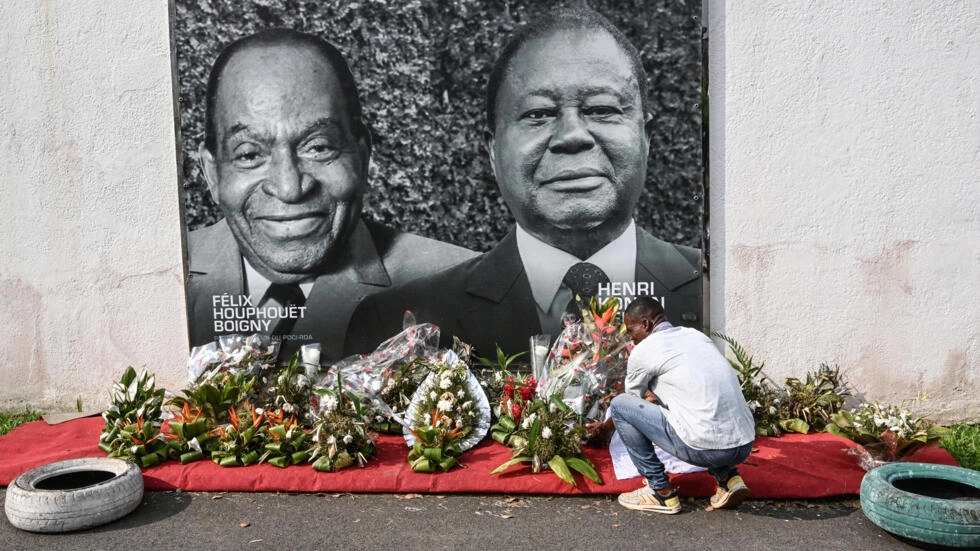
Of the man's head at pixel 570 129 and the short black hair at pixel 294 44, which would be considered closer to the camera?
the man's head at pixel 570 129

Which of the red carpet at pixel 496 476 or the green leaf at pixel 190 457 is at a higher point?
the green leaf at pixel 190 457

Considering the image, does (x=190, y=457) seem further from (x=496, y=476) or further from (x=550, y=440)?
(x=550, y=440)

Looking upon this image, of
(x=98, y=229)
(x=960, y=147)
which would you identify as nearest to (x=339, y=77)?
(x=98, y=229)

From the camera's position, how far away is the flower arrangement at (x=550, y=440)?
4.23 m

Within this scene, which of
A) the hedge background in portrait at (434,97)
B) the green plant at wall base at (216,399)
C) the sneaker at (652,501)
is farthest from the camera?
the hedge background in portrait at (434,97)

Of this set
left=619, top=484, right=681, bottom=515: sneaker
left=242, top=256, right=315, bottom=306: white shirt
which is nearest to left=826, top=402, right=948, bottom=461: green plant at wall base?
left=619, top=484, right=681, bottom=515: sneaker

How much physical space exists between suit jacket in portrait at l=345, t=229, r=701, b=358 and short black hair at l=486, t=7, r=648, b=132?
1.12 metres

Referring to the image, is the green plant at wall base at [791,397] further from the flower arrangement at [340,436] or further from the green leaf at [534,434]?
the flower arrangement at [340,436]

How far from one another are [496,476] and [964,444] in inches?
123

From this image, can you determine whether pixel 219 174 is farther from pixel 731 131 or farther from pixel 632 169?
pixel 731 131

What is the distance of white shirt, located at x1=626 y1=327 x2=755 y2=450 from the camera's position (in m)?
3.71

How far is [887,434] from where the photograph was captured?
4.41m

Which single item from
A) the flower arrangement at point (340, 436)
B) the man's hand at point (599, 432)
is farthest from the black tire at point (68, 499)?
the man's hand at point (599, 432)

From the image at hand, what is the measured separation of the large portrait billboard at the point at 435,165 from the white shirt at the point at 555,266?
0.05ft
